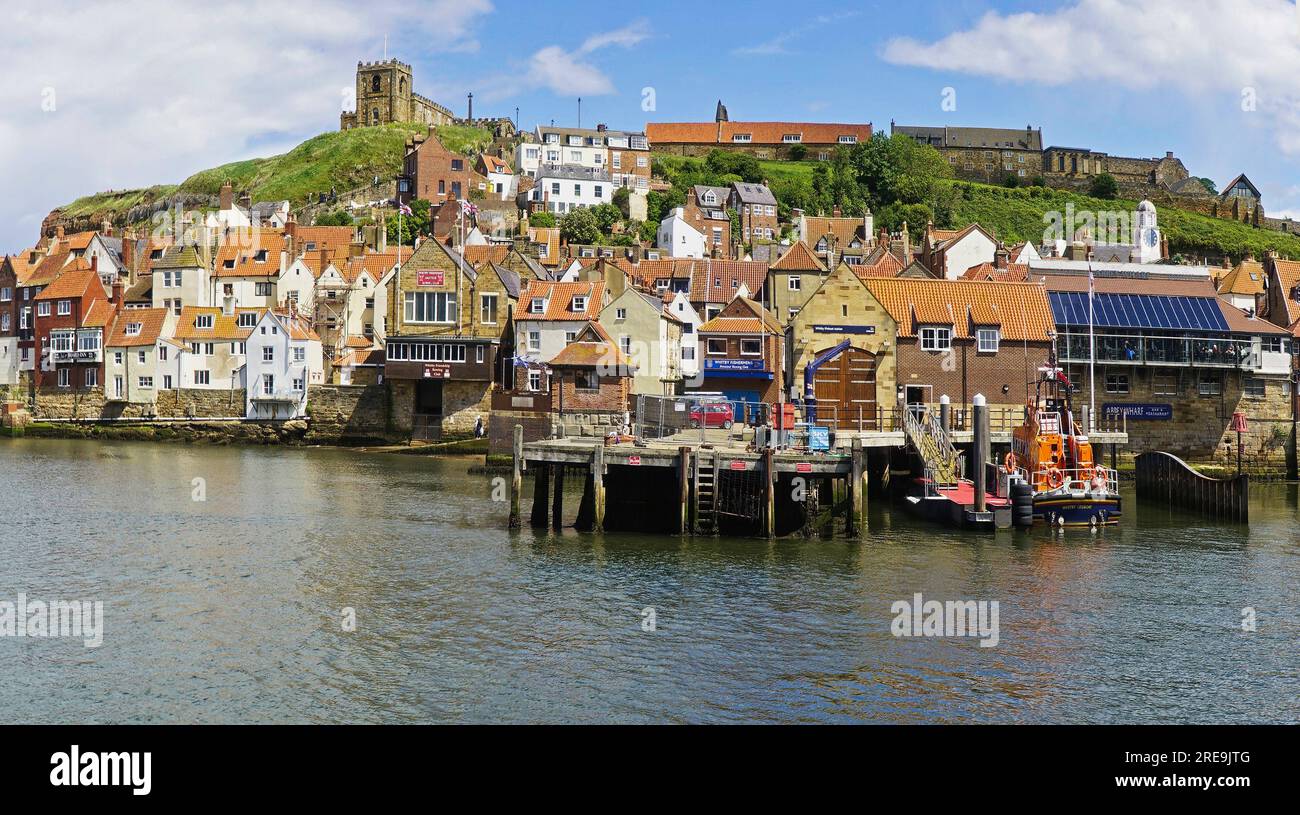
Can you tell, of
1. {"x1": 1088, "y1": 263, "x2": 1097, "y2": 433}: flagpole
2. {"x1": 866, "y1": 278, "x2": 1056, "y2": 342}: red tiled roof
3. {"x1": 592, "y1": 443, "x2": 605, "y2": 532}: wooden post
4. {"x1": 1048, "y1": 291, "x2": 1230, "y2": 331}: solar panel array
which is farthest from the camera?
{"x1": 1048, "y1": 291, "x2": 1230, "y2": 331}: solar panel array

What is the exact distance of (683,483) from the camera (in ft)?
128

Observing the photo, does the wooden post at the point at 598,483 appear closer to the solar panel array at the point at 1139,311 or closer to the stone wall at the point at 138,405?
the solar panel array at the point at 1139,311

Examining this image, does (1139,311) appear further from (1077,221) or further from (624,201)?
(1077,221)

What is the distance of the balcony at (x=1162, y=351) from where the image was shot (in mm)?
64938

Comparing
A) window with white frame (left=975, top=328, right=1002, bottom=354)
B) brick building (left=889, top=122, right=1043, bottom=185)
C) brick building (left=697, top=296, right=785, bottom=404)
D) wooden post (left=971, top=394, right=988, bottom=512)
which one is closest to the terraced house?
brick building (left=697, top=296, right=785, bottom=404)

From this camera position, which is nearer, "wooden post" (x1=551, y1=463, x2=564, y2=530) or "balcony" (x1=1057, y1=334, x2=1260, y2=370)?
"wooden post" (x1=551, y1=463, x2=564, y2=530)

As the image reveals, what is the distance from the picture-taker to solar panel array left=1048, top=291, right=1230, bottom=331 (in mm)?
65438

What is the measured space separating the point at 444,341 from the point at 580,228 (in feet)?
135

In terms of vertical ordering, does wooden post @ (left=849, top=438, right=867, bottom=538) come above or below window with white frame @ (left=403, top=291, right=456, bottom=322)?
below

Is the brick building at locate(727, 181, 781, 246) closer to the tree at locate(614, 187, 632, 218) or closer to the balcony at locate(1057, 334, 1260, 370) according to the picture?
the tree at locate(614, 187, 632, 218)

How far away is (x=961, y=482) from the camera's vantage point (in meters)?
48.2

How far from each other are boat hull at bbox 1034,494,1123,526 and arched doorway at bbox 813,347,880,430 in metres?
16.0

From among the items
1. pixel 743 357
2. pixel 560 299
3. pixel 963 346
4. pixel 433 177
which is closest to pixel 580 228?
pixel 433 177

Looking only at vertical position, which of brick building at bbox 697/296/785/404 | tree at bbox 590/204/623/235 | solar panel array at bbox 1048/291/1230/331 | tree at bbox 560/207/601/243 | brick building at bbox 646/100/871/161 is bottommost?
brick building at bbox 697/296/785/404
